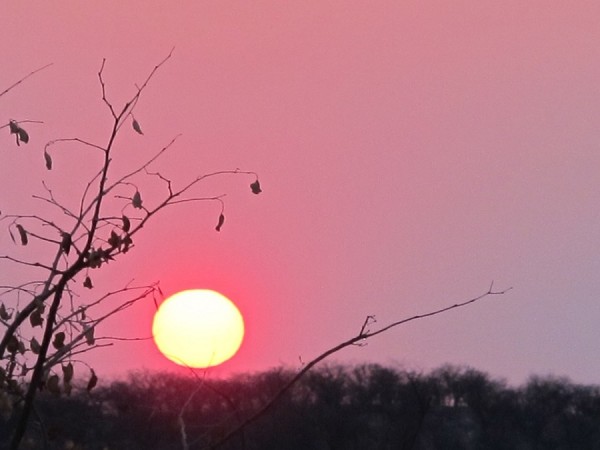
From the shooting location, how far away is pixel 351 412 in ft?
136

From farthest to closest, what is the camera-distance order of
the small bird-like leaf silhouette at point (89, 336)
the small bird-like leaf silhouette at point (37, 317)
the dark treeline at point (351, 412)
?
the dark treeline at point (351, 412) → the small bird-like leaf silhouette at point (89, 336) → the small bird-like leaf silhouette at point (37, 317)

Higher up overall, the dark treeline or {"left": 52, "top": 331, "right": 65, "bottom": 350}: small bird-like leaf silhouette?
the dark treeline

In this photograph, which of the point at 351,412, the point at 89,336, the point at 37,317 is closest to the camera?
the point at 37,317

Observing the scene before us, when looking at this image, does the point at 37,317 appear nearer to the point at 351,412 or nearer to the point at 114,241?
the point at 114,241

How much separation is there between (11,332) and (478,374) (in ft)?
170

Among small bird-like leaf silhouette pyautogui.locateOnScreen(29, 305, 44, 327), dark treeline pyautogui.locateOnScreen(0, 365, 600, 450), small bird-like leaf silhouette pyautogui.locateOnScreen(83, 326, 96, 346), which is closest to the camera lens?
small bird-like leaf silhouette pyautogui.locateOnScreen(29, 305, 44, 327)

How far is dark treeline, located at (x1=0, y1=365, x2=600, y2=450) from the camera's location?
1355 centimetres

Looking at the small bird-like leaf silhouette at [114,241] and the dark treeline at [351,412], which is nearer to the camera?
the small bird-like leaf silhouette at [114,241]

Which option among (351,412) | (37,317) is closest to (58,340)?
(37,317)

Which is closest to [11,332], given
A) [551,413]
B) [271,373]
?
[271,373]

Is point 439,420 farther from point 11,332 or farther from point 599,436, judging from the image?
point 11,332

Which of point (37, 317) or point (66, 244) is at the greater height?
point (66, 244)

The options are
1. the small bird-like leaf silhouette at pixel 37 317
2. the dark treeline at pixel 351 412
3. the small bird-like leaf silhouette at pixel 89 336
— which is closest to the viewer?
the small bird-like leaf silhouette at pixel 37 317

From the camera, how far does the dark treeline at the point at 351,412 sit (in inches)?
534
